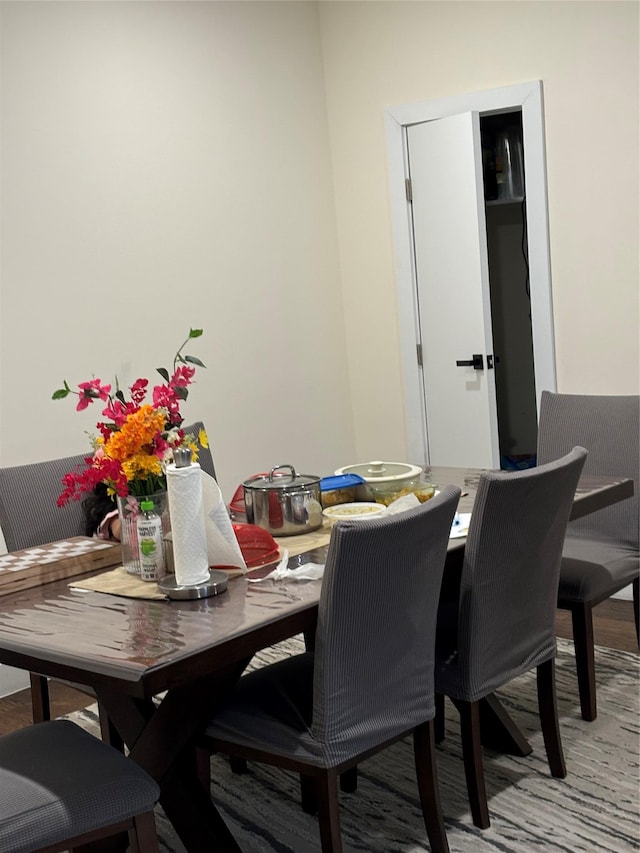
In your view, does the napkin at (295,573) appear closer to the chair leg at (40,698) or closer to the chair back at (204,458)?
the chair leg at (40,698)

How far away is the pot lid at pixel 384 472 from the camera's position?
2863 millimetres

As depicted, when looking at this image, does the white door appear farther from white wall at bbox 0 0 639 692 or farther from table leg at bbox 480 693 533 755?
table leg at bbox 480 693 533 755

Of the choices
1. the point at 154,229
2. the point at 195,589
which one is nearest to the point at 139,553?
the point at 195,589

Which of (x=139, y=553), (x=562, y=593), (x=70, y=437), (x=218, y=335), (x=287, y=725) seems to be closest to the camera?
(x=287, y=725)

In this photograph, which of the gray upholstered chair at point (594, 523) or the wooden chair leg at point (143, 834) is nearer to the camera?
the wooden chair leg at point (143, 834)

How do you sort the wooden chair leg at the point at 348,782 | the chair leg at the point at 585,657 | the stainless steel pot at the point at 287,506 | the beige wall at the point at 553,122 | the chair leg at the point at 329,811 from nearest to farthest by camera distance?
1. the chair leg at the point at 329,811
2. the stainless steel pot at the point at 287,506
3. the wooden chair leg at the point at 348,782
4. the chair leg at the point at 585,657
5. the beige wall at the point at 553,122

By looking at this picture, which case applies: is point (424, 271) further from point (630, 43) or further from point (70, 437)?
point (70, 437)

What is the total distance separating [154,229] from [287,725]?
2684 millimetres

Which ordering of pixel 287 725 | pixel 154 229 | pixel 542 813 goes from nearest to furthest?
pixel 287 725 → pixel 542 813 → pixel 154 229

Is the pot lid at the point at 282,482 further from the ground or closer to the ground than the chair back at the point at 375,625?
further from the ground

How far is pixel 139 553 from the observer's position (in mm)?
2322

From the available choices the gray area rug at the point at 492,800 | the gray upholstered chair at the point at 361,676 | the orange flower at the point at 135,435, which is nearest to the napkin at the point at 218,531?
the orange flower at the point at 135,435

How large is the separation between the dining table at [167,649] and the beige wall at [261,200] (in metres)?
1.69

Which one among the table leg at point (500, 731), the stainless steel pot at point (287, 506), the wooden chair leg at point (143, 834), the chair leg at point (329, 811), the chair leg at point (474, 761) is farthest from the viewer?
the table leg at point (500, 731)
